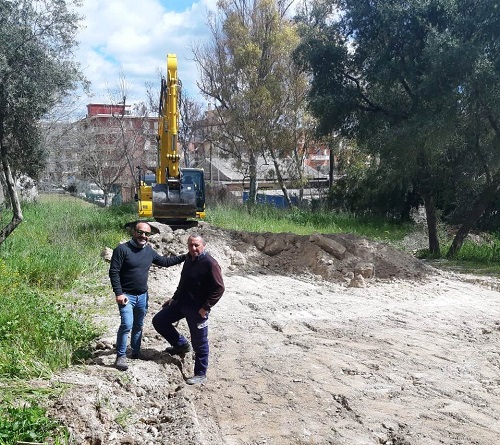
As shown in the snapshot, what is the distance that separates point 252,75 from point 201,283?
25.4 meters

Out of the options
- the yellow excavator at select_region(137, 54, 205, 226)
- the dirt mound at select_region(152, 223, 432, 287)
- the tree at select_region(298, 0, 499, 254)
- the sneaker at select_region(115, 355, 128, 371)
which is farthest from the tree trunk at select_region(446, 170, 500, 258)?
the sneaker at select_region(115, 355, 128, 371)

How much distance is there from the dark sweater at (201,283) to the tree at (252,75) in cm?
2397

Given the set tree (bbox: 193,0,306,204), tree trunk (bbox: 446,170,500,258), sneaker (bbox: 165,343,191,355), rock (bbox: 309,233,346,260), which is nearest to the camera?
sneaker (bbox: 165,343,191,355)

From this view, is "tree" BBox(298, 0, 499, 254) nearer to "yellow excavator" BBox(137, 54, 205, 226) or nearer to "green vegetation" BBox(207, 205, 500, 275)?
"green vegetation" BBox(207, 205, 500, 275)

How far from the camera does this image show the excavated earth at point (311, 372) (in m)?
5.28

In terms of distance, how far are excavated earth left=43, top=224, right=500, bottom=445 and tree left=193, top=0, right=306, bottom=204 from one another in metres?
18.6

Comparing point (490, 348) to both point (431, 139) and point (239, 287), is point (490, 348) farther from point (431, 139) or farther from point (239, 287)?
point (431, 139)

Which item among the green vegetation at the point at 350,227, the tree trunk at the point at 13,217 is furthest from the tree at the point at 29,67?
the green vegetation at the point at 350,227

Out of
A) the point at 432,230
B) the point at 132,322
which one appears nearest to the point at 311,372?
the point at 132,322

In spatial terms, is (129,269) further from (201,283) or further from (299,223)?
(299,223)

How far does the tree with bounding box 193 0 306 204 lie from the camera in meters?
30.0

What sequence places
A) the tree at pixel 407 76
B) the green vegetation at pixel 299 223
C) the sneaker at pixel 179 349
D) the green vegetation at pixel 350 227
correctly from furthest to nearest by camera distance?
the green vegetation at pixel 299 223
the green vegetation at pixel 350 227
the tree at pixel 407 76
the sneaker at pixel 179 349

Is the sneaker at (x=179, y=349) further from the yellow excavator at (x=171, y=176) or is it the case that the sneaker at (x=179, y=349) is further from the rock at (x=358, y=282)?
the yellow excavator at (x=171, y=176)

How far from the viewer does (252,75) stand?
30.3 meters
